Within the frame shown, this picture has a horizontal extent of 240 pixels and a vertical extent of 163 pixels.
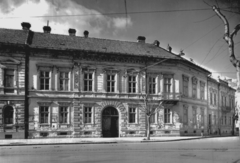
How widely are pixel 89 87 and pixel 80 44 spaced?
495 centimetres

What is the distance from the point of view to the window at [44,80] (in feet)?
91.5

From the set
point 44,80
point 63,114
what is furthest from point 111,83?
point 44,80

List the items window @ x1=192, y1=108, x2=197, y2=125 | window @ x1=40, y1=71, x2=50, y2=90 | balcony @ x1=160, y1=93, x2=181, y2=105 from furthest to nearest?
window @ x1=192, y1=108, x2=197, y2=125 < balcony @ x1=160, y1=93, x2=181, y2=105 < window @ x1=40, y1=71, x2=50, y2=90

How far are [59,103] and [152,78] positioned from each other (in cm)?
1043

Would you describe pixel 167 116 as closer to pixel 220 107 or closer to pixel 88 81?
pixel 88 81

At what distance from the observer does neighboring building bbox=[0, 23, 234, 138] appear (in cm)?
2725

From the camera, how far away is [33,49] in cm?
2750

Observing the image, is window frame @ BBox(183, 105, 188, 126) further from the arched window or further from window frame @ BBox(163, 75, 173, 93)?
the arched window

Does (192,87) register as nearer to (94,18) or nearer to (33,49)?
(33,49)

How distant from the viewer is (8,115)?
87.4 ft

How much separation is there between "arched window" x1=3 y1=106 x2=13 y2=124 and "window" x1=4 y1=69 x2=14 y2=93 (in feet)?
5.51

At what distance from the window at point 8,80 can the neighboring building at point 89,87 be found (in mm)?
94

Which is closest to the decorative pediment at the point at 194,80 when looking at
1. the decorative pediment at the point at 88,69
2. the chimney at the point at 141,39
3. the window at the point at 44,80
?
the chimney at the point at 141,39

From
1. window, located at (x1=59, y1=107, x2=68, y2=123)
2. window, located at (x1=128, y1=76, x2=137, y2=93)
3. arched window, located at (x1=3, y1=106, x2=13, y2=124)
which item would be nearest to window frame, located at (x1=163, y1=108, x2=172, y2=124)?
window, located at (x1=128, y1=76, x2=137, y2=93)
